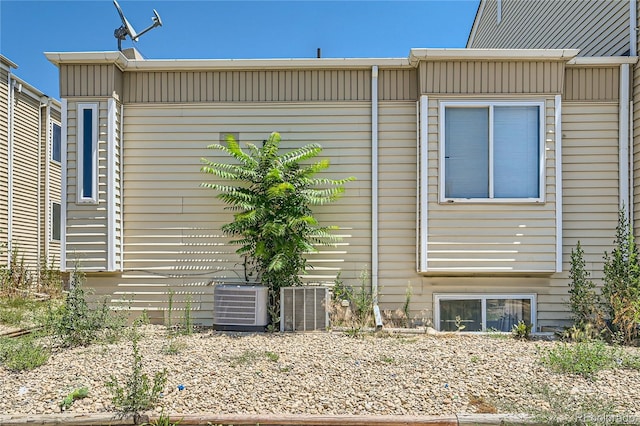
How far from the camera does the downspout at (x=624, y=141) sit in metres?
7.12

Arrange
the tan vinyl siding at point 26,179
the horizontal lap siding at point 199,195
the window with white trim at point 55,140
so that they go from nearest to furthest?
1. the horizontal lap siding at point 199,195
2. the tan vinyl siding at point 26,179
3. the window with white trim at point 55,140

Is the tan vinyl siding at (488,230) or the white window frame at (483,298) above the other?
the tan vinyl siding at (488,230)

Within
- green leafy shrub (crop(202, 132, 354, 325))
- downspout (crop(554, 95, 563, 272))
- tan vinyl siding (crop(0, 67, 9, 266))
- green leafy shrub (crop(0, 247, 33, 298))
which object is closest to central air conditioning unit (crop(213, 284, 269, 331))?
green leafy shrub (crop(202, 132, 354, 325))

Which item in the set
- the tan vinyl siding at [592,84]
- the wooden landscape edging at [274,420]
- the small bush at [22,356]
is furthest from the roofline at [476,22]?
the small bush at [22,356]

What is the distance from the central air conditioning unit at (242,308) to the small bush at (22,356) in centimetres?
221

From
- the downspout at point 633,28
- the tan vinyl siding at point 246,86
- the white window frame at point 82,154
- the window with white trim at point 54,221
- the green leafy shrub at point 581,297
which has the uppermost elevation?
the downspout at point 633,28

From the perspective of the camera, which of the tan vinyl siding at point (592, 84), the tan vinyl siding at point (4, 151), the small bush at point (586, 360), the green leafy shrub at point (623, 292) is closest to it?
the small bush at point (586, 360)

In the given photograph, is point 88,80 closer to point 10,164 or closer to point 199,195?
point 199,195

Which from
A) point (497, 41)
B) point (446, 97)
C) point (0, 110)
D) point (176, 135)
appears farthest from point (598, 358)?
point (0, 110)

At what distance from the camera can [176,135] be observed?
748 centimetres

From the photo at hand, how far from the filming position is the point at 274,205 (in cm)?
686

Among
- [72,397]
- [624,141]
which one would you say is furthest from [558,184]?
[72,397]

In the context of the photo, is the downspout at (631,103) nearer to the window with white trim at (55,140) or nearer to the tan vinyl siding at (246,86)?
the tan vinyl siding at (246,86)

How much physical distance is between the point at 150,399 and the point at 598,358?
14.6ft
